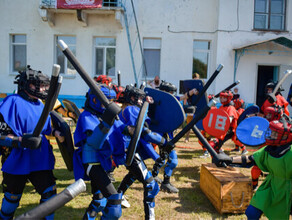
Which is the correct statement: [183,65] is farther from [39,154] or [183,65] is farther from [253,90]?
[39,154]

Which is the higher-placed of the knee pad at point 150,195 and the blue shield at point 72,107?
the blue shield at point 72,107

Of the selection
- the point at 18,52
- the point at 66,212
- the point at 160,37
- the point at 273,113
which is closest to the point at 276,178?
the point at 273,113

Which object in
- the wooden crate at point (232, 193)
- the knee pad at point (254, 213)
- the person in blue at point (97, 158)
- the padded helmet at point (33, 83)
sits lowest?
the wooden crate at point (232, 193)

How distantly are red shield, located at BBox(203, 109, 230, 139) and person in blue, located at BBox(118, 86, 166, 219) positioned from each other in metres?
2.04

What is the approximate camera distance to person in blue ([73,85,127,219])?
2.47 meters

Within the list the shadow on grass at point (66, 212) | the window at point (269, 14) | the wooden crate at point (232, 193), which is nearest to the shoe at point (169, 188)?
the wooden crate at point (232, 193)

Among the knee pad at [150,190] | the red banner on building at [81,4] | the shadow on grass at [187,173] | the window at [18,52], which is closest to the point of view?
the knee pad at [150,190]

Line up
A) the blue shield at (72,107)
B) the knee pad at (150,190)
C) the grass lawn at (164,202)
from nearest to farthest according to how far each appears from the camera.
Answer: the knee pad at (150,190) < the grass lawn at (164,202) < the blue shield at (72,107)

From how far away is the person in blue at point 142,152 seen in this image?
9.93 feet

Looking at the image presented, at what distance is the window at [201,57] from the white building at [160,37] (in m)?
0.05

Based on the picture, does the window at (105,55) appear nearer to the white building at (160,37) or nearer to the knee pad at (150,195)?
the white building at (160,37)

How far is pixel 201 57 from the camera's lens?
1199 cm

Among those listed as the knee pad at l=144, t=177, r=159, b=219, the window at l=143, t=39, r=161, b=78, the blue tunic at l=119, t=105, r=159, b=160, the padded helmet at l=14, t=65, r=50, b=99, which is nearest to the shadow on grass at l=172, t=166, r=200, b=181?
the blue tunic at l=119, t=105, r=159, b=160

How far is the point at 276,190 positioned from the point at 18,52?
12.9m
